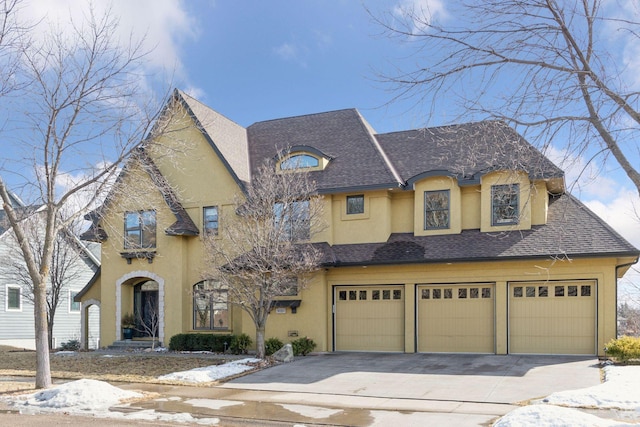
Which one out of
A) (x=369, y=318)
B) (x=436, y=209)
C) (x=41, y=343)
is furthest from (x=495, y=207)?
(x=41, y=343)

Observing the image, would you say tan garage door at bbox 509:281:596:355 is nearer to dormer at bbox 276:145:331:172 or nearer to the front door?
dormer at bbox 276:145:331:172

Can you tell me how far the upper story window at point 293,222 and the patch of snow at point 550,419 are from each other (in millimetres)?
9834

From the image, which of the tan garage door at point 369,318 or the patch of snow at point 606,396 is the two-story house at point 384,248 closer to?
the tan garage door at point 369,318

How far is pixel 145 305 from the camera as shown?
77.6 ft

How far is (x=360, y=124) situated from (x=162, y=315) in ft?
35.1

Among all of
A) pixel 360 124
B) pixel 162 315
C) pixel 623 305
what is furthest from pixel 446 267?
pixel 162 315

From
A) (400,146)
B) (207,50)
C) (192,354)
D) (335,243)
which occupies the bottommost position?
(192,354)

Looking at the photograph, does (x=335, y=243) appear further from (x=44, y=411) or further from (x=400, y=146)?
(x=44, y=411)

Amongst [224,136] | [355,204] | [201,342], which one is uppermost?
[224,136]

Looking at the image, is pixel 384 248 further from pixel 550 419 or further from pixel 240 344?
pixel 550 419

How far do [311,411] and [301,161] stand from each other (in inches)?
482

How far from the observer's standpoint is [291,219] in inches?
726

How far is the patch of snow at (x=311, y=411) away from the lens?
10.6 metres

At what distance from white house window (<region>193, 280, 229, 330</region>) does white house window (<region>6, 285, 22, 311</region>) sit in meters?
12.5
